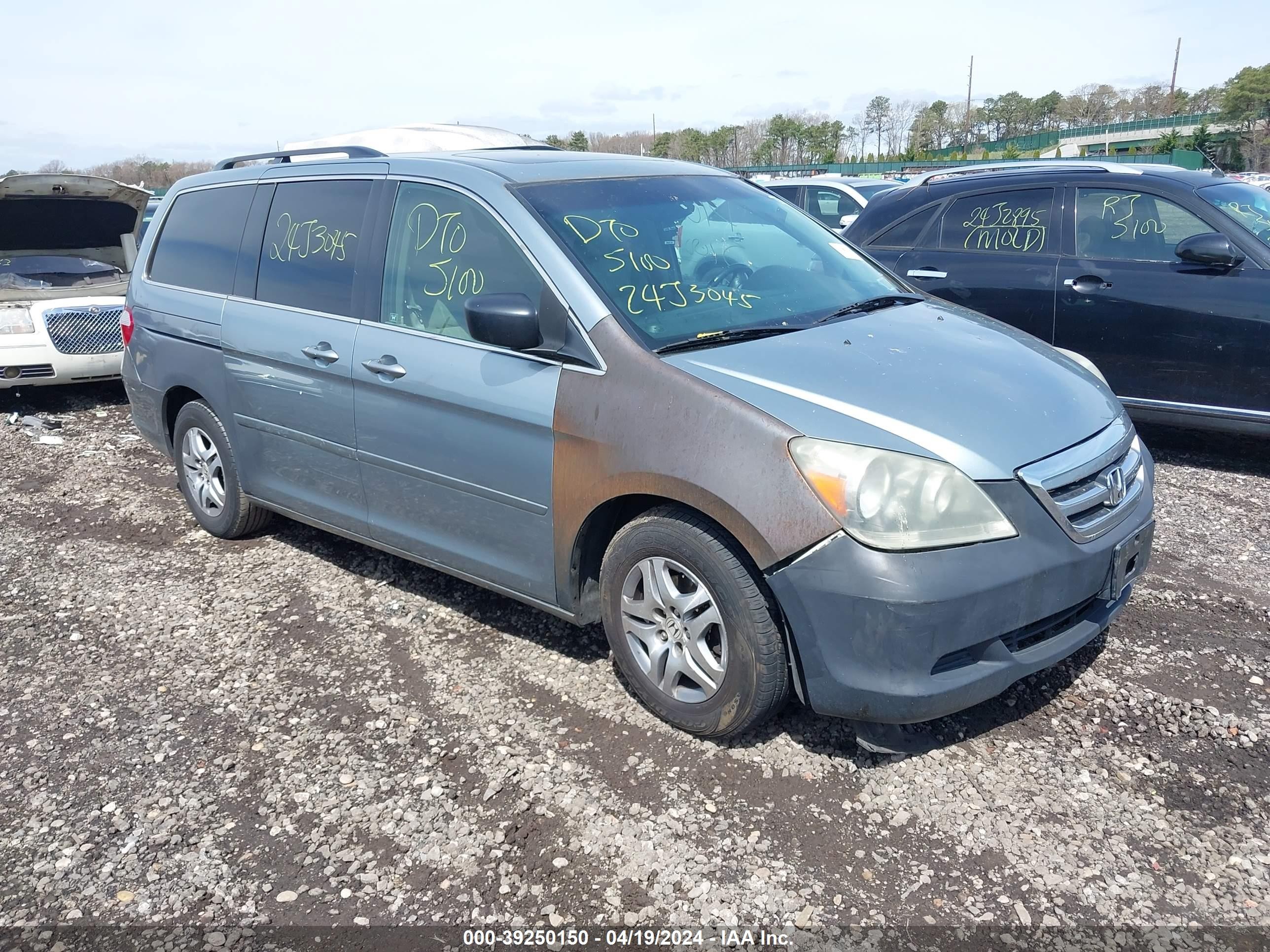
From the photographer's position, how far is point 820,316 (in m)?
3.62

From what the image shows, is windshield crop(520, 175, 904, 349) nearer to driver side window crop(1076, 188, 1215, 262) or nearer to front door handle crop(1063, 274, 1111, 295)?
front door handle crop(1063, 274, 1111, 295)

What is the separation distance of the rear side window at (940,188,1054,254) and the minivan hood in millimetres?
3074

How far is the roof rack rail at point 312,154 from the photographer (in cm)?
445

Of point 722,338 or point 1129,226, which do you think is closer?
point 722,338

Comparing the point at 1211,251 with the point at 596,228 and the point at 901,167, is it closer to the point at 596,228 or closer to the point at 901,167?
the point at 596,228

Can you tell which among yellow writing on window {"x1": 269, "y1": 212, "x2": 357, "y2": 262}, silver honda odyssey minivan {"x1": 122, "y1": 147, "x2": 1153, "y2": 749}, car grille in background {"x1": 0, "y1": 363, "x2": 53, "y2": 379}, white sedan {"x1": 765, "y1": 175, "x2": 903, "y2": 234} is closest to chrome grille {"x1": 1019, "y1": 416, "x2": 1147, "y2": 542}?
silver honda odyssey minivan {"x1": 122, "y1": 147, "x2": 1153, "y2": 749}

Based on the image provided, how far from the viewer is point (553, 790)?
3084mm

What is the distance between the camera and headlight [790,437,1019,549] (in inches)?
106

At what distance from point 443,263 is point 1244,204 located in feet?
16.7

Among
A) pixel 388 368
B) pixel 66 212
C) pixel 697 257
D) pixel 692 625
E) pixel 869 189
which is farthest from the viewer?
pixel 869 189

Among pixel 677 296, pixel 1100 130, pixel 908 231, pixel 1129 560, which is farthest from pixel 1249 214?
pixel 1100 130

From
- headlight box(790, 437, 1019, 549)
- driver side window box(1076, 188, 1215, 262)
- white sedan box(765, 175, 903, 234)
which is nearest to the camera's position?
headlight box(790, 437, 1019, 549)

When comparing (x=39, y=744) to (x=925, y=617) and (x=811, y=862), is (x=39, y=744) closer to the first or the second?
(x=811, y=862)

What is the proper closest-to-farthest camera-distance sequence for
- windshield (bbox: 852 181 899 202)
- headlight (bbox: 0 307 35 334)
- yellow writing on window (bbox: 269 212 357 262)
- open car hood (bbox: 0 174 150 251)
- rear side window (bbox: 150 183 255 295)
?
yellow writing on window (bbox: 269 212 357 262) < rear side window (bbox: 150 183 255 295) < headlight (bbox: 0 307 35 334) < open car hood (bbox: 0 174 150 251) < windshield (bbox: 852 181 899 202)
